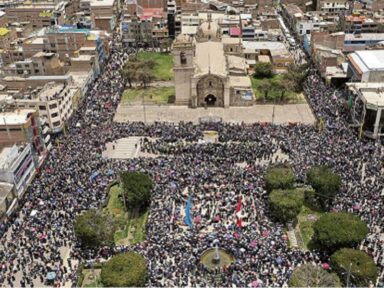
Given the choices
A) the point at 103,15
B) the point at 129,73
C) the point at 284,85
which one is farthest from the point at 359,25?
the point at 103,15

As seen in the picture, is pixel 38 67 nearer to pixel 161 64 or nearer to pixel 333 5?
pixel 161 64

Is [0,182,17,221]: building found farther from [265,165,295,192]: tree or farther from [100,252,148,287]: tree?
[265,165,295,192]: tree

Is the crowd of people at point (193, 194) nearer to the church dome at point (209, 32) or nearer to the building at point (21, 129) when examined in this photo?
the building at point (21, 129)

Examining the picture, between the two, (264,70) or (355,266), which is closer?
(355,266)

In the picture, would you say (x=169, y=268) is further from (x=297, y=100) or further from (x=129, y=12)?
(x=129, y=12)

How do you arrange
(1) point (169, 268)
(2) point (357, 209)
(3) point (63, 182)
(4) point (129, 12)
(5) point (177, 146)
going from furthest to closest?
(4) point (129, 12), (5) point (177, 146), (3) point (63, 182), (2) point (357, 209), (1) point (169, 268)

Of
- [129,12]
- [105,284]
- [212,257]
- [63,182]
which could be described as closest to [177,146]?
[63,182]

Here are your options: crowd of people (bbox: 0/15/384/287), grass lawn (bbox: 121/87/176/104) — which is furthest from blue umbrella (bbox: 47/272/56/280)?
grass lawn (bbox: 121/87/176/104)
